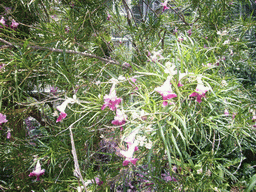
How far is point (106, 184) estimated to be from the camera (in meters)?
0.88

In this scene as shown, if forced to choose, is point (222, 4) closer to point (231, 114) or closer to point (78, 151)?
point (231, 114)

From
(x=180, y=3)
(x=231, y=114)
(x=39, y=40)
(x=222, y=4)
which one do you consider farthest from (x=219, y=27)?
(x=39, y=40)

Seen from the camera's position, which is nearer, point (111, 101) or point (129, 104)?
point (111, 101)

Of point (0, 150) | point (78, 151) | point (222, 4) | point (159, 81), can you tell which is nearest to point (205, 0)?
point (222, 4)

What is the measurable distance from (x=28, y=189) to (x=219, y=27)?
1658mm

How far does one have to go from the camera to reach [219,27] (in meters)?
1.12

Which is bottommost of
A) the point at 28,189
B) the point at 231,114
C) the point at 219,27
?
the point at 28,189

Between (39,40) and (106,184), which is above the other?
(39,40)

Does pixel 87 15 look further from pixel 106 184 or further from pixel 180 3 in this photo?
pixel 106 184

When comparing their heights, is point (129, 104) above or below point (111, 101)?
below

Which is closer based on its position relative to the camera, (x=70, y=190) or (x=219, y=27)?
(x=70, y=190)

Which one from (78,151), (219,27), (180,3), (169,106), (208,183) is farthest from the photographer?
(180,3)

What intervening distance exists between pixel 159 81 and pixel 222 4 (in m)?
0.92

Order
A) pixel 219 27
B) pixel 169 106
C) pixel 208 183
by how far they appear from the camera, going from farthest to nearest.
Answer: pixel 219 27
pixel 208 183
pixel 169 106
